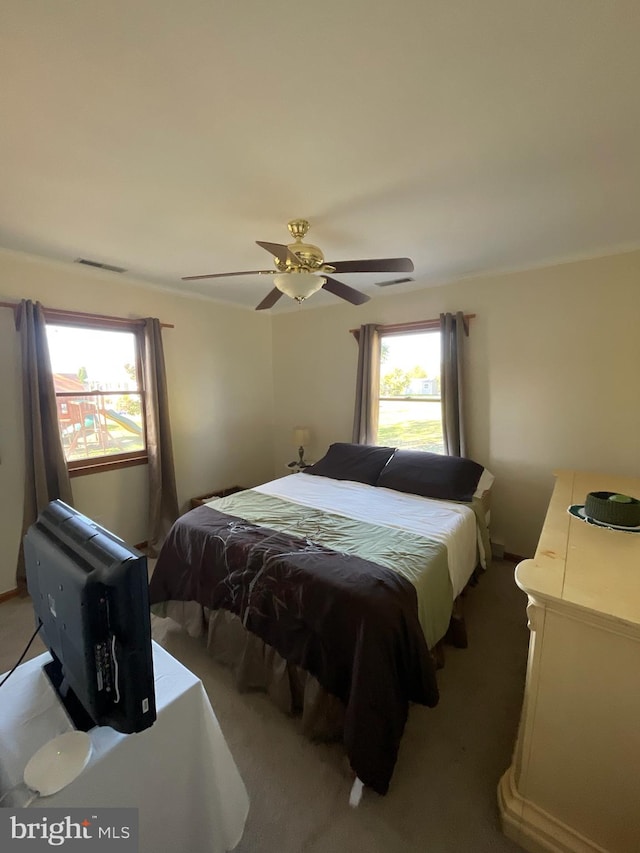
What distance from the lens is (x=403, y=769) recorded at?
143cm

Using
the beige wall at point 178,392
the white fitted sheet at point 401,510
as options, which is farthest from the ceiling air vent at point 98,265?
the white fitted sheet at point 401,510

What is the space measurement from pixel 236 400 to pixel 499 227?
118 inches

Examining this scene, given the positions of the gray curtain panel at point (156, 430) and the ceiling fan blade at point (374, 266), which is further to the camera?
the gray curtain panel at point (156, 430)

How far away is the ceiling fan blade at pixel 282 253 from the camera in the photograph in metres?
1.70

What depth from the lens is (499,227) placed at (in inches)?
84.0

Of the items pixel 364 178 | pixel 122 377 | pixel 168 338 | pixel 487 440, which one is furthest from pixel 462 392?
pixel 122 377

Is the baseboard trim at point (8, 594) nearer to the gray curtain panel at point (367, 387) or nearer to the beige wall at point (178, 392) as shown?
the beige wall at point (178, 392)

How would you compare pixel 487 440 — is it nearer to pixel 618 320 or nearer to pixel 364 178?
pixel 618 320

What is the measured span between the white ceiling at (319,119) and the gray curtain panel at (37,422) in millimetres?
723

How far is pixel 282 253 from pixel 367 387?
196cm

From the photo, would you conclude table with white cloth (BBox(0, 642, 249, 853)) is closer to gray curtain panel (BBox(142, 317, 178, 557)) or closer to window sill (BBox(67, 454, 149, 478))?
window sill (BBox(67, 454, 149, 478))

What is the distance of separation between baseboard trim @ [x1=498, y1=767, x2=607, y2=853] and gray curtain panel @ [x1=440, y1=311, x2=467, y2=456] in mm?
2171

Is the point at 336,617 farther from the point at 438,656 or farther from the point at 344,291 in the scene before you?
the point at 344,291

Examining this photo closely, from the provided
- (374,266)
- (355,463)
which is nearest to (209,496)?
(355,463)
